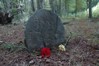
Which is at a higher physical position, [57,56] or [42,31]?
[42,31]

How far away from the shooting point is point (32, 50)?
494 centimetres

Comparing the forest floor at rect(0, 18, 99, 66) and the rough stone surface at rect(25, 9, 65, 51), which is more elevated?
the rough stone surface at rect(25, 9, 65, 51)

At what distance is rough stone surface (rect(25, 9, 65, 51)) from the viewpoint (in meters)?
5.00

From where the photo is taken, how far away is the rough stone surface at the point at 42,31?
5.00 m

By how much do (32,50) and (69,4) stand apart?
82.5 feet

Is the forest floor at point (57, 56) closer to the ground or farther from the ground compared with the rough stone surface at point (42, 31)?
closer to the ground

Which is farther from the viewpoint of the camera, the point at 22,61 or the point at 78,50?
the point at 78,50

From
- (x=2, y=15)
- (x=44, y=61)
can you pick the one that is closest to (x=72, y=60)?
(x=44, y=61)

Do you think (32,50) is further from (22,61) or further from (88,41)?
(88,41)

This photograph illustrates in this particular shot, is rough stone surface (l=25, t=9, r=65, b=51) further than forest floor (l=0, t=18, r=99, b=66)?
Yes

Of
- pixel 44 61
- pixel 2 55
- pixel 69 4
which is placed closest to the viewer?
pixel 44 61

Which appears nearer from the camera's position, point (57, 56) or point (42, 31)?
point (57, 56)

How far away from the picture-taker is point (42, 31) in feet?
16.8

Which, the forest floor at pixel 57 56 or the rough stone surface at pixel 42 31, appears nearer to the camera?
the forest floor at pixel 57 56
